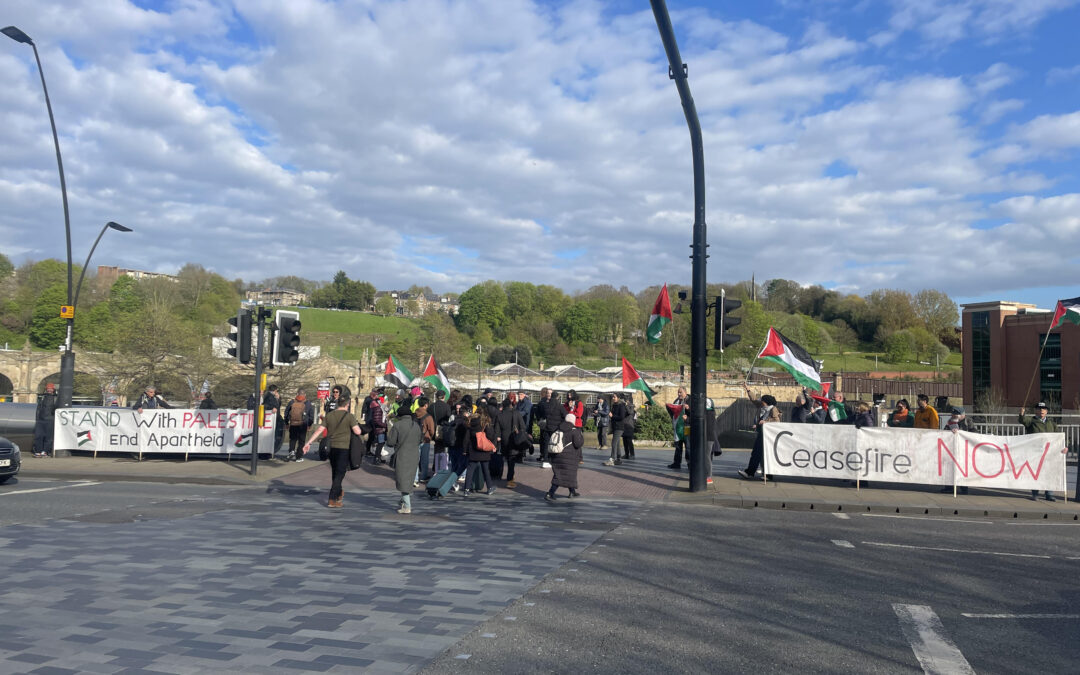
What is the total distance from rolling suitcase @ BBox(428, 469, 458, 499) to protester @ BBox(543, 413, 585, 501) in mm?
1724

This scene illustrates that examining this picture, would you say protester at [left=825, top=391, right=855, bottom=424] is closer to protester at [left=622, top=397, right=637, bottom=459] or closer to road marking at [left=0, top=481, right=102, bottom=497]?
protester at [left=622, top=397, right=637, bottom=459]

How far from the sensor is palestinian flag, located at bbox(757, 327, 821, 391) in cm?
1698

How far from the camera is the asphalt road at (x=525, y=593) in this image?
5.49 m

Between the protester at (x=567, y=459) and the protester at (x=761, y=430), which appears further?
the protester at (x=761, y=430)

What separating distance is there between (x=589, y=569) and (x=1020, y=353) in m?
57.3

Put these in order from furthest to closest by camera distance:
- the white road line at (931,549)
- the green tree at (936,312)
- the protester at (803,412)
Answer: the green tree at (936,312), the protester at (803,412), the white road line at (931,549)

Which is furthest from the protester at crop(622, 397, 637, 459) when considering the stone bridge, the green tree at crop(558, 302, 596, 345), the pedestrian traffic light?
the green tree at crop(558, 302, 596, 345)

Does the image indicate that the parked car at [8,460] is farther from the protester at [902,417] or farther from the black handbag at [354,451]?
the protester at [902,417]

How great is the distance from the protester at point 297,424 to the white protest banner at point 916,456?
1024 cm

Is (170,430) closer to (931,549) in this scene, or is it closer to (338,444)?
(338,444)

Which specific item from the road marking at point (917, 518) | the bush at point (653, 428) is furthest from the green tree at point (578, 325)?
the road marking at point (917, 518)

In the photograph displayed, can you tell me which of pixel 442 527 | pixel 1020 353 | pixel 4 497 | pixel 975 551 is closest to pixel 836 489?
pixel 975 551

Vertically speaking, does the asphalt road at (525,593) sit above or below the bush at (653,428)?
below

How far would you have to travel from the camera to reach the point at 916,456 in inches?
598
